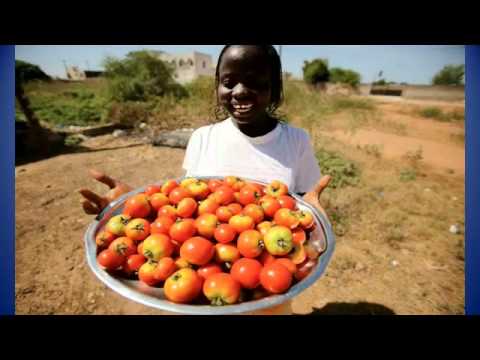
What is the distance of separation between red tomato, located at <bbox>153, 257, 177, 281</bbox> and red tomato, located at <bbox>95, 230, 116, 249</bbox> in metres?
0.33

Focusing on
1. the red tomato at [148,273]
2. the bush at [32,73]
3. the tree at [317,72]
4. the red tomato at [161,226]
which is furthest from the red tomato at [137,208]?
the tree at [317,72]

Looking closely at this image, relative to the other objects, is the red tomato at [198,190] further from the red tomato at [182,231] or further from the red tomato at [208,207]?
the red tomato at [182,231]

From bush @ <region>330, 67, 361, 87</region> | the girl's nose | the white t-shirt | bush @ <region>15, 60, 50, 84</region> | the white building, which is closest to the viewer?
the girl's nose

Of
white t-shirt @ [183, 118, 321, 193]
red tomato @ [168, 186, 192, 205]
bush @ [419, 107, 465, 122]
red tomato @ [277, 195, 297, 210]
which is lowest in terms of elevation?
red tomato @ [277, 195, 297, 210]

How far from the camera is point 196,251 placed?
3.97ft

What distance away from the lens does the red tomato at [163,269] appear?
116 centimetres

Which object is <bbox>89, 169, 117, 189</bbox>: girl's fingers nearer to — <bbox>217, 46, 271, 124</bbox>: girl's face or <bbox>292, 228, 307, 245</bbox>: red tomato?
<bbox>217, 46, 271, 124</bbox>: girl's face

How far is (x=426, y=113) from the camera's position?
635 inches

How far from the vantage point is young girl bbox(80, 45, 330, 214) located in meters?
1.74

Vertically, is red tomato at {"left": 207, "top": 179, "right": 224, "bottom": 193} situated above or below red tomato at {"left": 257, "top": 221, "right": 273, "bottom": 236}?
above

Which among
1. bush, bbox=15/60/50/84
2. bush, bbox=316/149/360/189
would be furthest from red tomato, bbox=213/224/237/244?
bush, bbox=15/60/50/84

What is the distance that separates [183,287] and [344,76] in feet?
137
